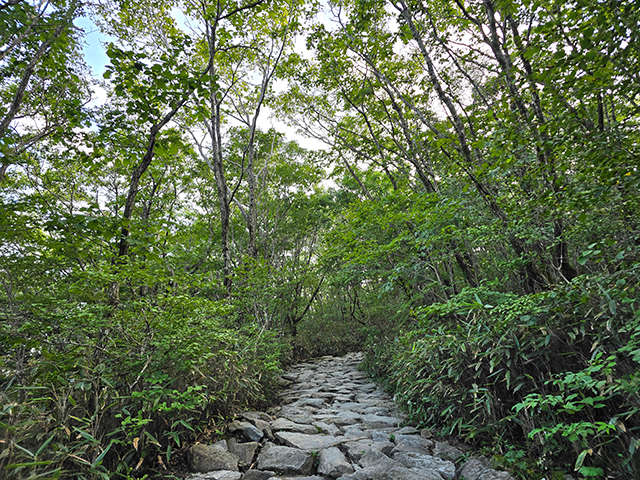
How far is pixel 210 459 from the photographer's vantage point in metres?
2.89

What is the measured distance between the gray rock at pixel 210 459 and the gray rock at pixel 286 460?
0.97 feet

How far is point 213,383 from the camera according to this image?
12.6ft

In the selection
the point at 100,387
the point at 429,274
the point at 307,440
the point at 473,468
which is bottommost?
the point at 307,440

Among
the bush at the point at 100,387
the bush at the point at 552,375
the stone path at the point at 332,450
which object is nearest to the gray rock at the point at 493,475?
the stone path at the point at 332,450

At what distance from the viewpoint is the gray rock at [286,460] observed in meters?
2.82

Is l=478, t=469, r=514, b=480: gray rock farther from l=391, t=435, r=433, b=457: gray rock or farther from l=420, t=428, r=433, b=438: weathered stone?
l=420, t=428, r=433, b=438: weathered stone

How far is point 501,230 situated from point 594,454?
216 centimetres

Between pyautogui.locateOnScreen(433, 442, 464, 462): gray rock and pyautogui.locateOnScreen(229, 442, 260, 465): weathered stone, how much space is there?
1.91m

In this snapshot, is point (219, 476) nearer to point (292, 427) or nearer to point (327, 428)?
point (292, 427)

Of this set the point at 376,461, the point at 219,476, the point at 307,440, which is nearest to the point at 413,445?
the point at 376,461

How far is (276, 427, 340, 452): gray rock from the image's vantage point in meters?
3.32

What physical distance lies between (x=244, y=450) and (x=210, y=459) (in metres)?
0.41

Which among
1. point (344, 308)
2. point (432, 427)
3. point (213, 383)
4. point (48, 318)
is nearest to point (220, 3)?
point (48, 318)

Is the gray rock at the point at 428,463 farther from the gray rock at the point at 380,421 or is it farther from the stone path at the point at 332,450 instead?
the gray rock at the point at 380,421
